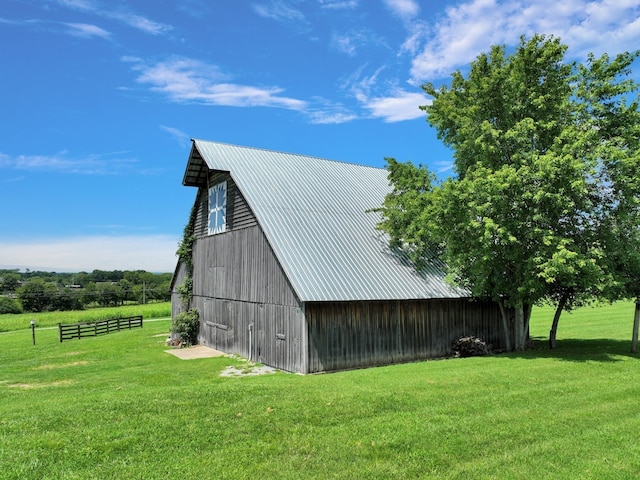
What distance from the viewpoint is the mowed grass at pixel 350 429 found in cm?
610

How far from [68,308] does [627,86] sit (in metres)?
97.6

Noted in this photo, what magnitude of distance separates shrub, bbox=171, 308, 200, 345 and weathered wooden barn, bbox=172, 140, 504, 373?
565 mm

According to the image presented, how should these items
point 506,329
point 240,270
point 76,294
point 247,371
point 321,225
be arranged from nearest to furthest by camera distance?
point 247,371
point 506,329
point 321,225
point 240,270
point 76,294

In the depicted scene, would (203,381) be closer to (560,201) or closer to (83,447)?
(83,447)

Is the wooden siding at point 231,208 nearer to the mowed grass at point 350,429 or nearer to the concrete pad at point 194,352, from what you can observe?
the concrete pad at point 194,352

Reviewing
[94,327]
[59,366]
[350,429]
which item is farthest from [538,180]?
[94,327]

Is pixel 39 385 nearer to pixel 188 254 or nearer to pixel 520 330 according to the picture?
pixel 188 254

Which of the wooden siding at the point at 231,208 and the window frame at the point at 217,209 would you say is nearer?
the wooden siding at the point at 231,208

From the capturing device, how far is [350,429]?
24.5ft

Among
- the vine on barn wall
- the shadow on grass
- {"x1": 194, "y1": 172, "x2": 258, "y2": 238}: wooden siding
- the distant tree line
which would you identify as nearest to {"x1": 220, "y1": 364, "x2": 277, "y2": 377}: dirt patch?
{"x1": 194, "y1": 172, "x2": 258, "y2": 238}: wooden siding

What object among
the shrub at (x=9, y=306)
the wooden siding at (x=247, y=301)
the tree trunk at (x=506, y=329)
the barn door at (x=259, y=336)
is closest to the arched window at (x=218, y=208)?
the wooden siding at (x=247, y=301)

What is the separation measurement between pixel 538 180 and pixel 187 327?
18.2m

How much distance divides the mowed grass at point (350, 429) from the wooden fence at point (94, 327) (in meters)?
20.8

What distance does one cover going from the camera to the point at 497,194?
14.3 meters
